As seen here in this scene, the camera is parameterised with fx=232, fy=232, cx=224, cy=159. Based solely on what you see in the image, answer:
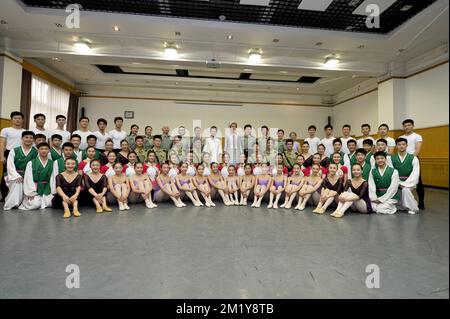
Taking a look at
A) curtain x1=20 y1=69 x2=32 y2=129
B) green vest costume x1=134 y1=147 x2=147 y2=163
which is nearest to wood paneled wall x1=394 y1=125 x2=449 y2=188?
green vest costume x1=134 y1=147 x2=147 y2=163

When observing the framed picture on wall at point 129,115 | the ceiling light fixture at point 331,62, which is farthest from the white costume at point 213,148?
the framed picture on wall at point 129,115

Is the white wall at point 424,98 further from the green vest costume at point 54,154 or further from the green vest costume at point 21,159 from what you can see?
the green vest costume at point 21,159

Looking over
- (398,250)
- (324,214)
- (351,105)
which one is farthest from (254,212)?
(351,105)

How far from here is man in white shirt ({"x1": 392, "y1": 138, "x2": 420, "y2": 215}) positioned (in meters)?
Result: 4.01

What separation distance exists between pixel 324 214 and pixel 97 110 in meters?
10.3

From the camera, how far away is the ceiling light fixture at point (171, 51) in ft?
20.5

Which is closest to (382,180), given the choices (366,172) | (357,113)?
(366,172)

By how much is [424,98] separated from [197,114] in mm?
8144

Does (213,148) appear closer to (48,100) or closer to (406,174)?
(406,174)

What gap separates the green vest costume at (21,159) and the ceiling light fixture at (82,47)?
3.48 m

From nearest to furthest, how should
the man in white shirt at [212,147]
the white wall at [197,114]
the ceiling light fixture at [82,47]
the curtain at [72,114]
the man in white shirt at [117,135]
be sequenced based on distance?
the man in white shirt at [117,135]
the ceiling light fixture at [82,47]
the man in white shirt at [212,147]
the curtain at [72,114]
the white wall at [197,114]

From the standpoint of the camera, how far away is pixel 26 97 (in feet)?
22.8

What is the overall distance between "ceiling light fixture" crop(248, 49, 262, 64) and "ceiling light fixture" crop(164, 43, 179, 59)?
2081 millimetres

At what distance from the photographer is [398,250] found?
2.23 meters
